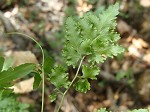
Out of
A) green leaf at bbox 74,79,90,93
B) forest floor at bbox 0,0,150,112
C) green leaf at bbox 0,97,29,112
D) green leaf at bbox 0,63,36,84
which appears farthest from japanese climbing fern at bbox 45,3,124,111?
forest floor at bbox 0,0,150,112

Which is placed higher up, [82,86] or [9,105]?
[9,105]

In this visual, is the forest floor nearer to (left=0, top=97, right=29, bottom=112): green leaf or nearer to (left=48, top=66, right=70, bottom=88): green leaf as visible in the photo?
(left=0, top=97, right=29, bottom=112): green leaf

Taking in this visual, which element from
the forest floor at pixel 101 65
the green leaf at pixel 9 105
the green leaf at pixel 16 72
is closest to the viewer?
the green leaf at pixel 16 72

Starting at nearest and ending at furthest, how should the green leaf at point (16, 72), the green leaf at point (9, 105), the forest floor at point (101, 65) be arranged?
1. the green leaf at point (16, 72)
2. the green leaf at point (9, 105)
3. the forest floor at point (101, 65)

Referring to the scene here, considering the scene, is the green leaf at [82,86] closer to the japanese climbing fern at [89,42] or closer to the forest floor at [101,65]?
the japanese climbing fern at [89,42]

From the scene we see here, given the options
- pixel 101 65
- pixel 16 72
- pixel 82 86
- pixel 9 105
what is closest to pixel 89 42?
pixel 82 86

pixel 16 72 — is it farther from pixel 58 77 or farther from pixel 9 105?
pixel 9 105

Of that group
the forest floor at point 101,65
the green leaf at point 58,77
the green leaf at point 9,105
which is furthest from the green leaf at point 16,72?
the forest floor at point 101,65
